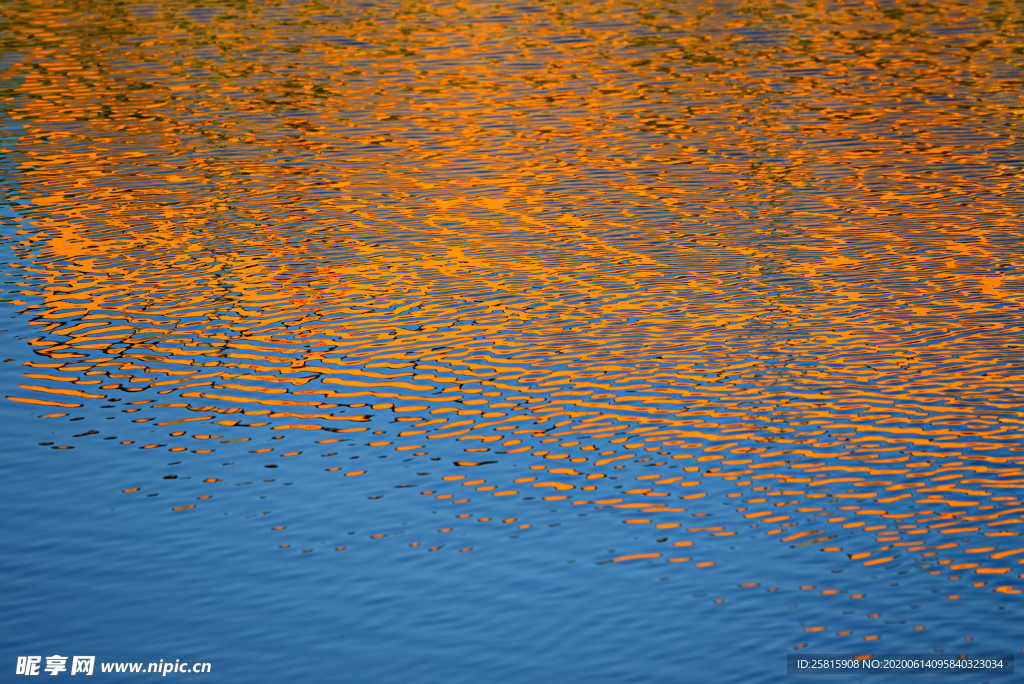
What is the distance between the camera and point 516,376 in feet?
101

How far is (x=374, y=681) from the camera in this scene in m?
20.8

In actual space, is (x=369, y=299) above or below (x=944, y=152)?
below

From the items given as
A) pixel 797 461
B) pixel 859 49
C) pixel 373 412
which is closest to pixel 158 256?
pixel 373 412

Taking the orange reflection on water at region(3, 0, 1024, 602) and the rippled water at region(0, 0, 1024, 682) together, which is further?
the orange reflection on water at region(3, 0, 1024, 602)

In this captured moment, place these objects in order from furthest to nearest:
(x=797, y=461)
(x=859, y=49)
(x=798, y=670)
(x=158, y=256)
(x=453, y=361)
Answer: (x=859, y=49) → (x=158, y=256) → (x=453, y=361) → (x=797, y=461) → (x=798, y=670)

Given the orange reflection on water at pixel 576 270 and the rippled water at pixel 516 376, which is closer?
the rippled water at pixel 516 376

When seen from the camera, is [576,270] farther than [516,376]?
Yes

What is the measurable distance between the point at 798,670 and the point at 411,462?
8.86 metres

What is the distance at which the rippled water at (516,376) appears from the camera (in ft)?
73.5

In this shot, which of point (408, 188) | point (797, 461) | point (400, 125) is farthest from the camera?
point (400, 125)

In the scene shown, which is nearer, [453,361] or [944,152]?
[453,361]

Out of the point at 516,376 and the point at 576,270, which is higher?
the point at 576,270

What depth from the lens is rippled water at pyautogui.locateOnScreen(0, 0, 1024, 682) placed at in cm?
2241

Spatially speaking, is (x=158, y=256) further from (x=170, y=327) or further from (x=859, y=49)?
(x=859, y=49)
